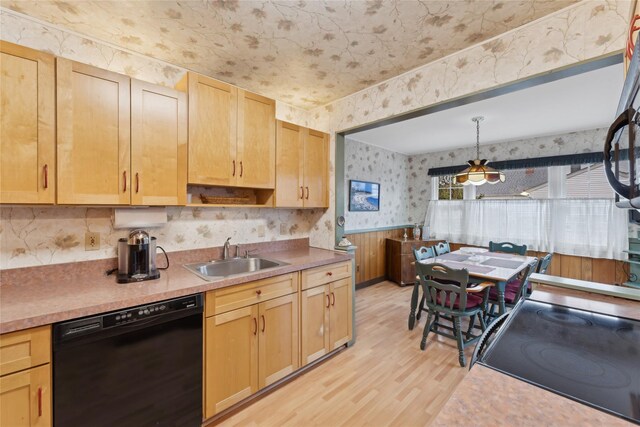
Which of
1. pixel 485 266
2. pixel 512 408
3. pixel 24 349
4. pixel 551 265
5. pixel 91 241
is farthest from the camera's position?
pixel 551 265

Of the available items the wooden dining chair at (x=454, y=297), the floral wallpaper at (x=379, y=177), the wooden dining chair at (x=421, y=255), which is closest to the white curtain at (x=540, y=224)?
the floral wallpaper at (x=379, y=177)

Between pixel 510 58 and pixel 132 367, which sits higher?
pixel 510 58

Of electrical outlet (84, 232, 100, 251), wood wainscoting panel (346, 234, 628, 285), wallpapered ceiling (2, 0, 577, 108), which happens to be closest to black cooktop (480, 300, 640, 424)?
wallpapered ceiling (2, 0, 577, 108)

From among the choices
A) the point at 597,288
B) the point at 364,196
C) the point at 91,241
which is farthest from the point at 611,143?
the point at 364,196

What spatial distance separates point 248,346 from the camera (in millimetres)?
1860

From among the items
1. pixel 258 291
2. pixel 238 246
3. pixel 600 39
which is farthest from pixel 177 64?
pixel 600 39

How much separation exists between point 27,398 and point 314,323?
1.65 m

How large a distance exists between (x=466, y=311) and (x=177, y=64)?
3.24 m

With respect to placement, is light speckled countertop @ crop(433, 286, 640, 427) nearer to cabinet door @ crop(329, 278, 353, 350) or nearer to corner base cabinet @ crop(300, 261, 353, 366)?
corner base cabinet @ crop(300, 261, 353, 366)

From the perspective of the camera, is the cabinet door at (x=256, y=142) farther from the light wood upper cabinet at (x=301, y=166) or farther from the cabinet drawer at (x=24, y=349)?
the cabinet drawer at (x=24, y=349)

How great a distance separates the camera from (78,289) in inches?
59.9

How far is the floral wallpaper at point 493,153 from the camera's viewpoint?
156 inches

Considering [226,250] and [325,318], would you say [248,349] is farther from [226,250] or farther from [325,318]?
[226,250]

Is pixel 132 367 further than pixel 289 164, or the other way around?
pixel 289 164
